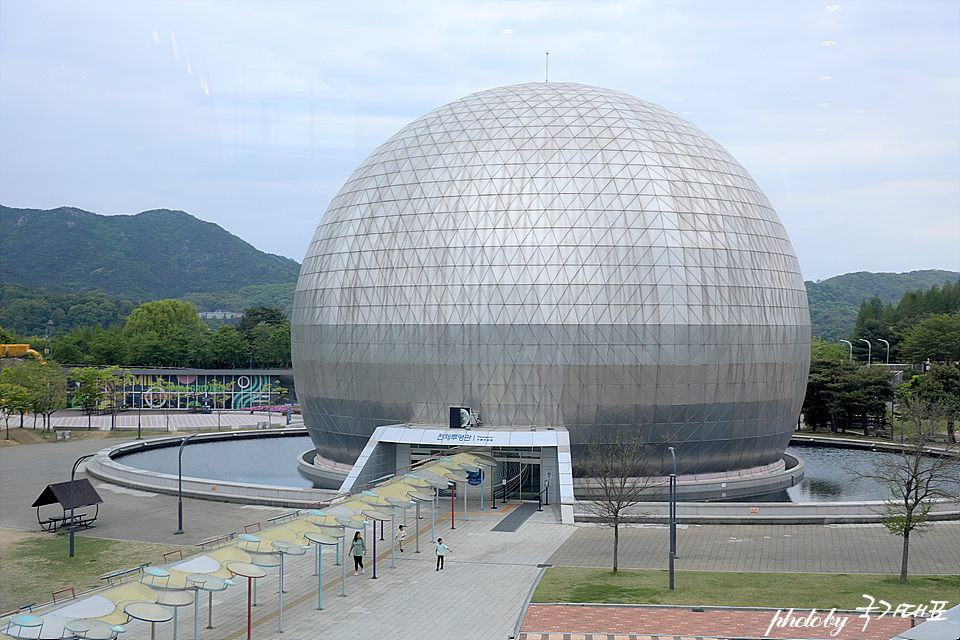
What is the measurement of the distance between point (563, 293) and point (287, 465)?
24.5 meters

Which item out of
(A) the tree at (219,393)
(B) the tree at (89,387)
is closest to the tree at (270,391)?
(A) the tree at (219,393)

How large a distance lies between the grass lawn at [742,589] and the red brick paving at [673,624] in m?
0.86

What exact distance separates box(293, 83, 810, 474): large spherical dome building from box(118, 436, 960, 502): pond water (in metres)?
3.53

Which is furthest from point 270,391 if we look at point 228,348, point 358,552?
point 358,552

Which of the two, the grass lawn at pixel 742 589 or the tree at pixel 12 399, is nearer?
the grass lawn at pixel 742 589

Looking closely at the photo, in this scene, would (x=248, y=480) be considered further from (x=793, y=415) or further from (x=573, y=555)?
(x=793, y=415)

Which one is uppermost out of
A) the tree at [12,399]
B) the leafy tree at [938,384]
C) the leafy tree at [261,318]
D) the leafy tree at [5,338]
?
the leafy tree at [261,318]

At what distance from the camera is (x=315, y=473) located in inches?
1909

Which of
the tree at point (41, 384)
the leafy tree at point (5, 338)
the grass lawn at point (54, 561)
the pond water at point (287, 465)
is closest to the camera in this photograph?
the grass lawn at point (54, 561)

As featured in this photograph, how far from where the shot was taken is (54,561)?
30.8m

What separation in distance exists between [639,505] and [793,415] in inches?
624

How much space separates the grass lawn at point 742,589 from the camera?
23.6 metres

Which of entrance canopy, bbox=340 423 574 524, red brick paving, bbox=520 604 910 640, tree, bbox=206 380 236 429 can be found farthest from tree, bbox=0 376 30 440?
red brick paving, bbox=520 604 910 640

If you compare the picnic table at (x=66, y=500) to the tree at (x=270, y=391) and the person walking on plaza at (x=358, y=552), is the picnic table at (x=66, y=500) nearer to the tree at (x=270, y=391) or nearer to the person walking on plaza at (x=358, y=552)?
the person walking on plaza at (x=358, y=552)
